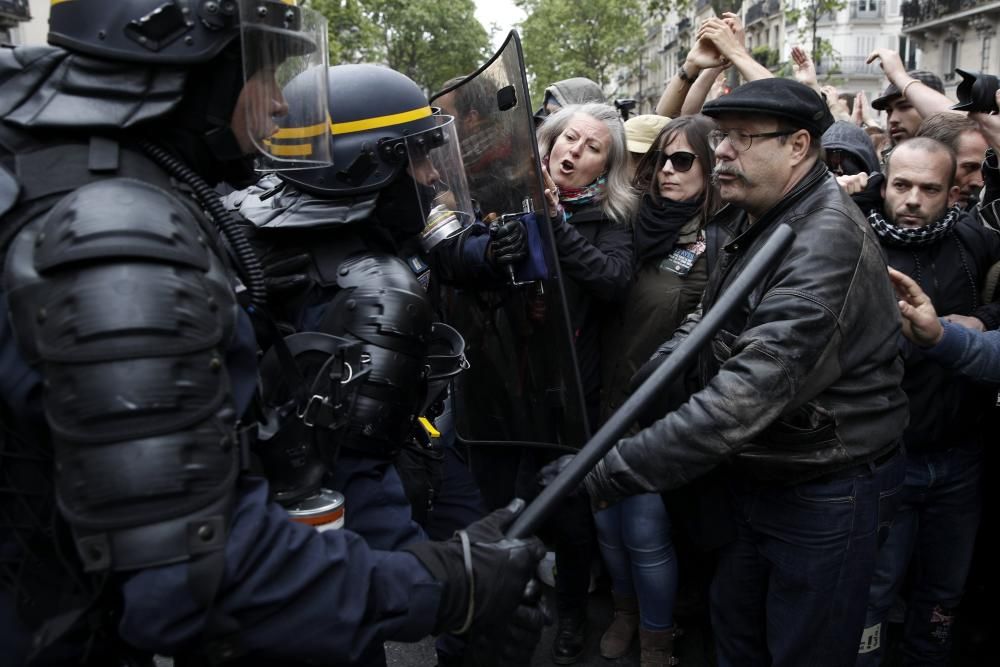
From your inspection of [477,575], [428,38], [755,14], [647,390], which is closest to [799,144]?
[647,390]

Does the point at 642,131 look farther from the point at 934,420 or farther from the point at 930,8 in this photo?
the point at 930,8

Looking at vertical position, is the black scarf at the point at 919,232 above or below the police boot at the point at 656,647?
above

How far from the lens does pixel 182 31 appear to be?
1.37m

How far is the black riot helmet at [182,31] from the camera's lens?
4.34ft

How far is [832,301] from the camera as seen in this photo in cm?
203

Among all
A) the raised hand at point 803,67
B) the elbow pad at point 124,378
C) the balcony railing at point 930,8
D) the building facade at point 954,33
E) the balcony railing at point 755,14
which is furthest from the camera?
the balcony railing at point 755,14

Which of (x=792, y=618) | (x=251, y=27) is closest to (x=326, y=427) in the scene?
(x=251, y=27)

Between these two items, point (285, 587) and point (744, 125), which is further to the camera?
point (744, 125)

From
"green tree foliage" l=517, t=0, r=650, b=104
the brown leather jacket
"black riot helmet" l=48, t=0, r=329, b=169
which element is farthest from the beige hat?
"green tree foliage" l=517, t=0, r=650, b=104

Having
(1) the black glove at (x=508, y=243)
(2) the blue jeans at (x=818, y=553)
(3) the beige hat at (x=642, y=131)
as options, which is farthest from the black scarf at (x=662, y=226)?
(2) the blue jeans at (x=818, y=553)

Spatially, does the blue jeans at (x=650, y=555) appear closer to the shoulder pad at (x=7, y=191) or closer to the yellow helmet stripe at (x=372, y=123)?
the yellow helmet stripe at (x=372, y=123)

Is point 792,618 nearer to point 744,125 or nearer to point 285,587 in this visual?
point 744,125

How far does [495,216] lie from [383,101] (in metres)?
0.83

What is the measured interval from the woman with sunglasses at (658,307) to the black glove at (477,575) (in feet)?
5.58
